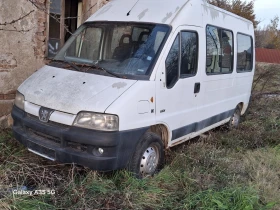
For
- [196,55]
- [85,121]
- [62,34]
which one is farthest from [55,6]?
[85,121]

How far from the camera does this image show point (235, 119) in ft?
24.4

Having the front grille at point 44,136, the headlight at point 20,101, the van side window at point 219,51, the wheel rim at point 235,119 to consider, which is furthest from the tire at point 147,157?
→ the wheel rim at point 235,119

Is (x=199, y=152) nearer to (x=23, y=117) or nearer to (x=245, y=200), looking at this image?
(x=245, y=200)

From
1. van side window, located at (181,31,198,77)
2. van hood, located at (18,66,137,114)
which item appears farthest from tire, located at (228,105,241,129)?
van hood, located at (18,66,137,114)

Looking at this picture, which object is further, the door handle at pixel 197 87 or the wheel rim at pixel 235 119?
the wheel rim at pixel 235 119

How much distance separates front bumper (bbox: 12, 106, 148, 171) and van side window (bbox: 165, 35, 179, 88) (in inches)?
32.0

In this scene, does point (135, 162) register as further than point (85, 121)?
Answer: Yes

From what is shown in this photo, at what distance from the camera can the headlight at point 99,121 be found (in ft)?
11.8

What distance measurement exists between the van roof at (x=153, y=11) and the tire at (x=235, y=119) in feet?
9.52

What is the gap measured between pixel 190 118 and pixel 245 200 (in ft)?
5.56

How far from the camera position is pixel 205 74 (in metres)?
5.29

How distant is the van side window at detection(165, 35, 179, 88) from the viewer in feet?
14.2

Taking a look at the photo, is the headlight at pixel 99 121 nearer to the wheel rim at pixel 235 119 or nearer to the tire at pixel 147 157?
the tire at pixel 147 157

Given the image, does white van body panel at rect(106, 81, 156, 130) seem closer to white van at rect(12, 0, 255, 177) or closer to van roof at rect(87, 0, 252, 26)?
white van at rect(12, 0, 255, 177)
